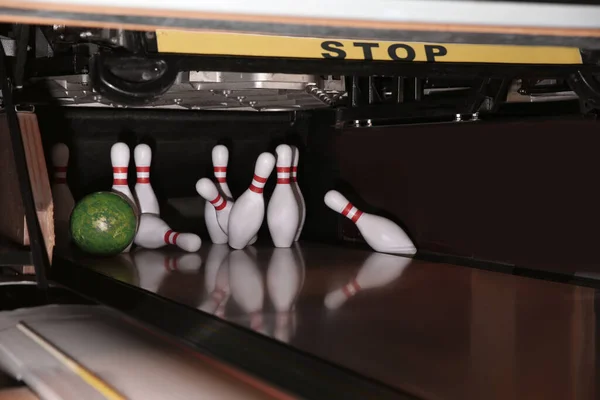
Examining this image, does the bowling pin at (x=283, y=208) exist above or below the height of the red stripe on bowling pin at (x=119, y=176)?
below

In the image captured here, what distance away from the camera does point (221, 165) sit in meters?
3.15

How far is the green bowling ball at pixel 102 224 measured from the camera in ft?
8.55

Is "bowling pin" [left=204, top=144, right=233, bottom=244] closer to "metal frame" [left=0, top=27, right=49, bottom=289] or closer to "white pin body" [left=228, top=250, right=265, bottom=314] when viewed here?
"white pin body" [left=228, top=250, right=265, bottom=314]

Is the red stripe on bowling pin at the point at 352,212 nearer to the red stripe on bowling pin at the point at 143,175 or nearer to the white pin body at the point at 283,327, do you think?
the red stripe on bowling pin at the point at 143,175

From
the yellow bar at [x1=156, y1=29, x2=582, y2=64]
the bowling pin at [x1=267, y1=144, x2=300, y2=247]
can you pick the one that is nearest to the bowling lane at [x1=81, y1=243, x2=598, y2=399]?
the bowling pin at [x1=267, y1=144, x2=300, y2=247]

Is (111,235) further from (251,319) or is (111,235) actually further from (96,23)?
(96,23)

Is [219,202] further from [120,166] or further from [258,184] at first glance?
[120,166]

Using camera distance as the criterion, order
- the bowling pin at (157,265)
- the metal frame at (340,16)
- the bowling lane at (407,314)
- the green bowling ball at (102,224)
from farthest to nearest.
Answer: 1. the green bowling ball at (102,224)
2. the bowling pin at (157,265)
3. the bowling lane at (407,314)
4. the metal frame at (340,16)

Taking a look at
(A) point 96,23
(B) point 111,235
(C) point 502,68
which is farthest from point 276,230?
(A) point 96,23

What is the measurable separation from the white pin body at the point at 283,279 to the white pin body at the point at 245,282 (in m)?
0.03

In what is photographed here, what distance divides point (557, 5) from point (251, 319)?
111 cm

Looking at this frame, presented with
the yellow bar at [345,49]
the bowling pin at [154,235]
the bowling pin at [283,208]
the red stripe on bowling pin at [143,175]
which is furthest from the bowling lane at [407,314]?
the yellow bar at [345,49]

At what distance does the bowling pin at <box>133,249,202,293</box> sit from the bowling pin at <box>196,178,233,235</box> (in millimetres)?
256

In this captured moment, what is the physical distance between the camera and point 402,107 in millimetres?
2756
